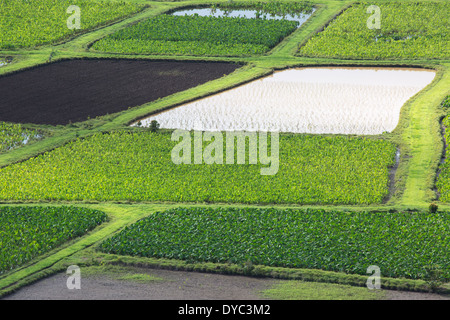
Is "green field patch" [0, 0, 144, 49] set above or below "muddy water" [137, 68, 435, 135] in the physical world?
above

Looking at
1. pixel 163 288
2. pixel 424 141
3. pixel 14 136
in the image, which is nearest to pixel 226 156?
pixel 424 141

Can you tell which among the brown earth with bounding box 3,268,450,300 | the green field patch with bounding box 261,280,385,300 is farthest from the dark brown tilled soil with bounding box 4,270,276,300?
the green field patch with bounding box 261,280,385,300

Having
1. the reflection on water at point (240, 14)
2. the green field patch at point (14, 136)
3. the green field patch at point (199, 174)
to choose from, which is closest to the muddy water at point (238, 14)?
the reflection on water at point (240, 14)

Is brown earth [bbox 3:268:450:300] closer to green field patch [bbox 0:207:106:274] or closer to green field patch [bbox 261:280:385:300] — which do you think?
green field patch [bbox 261:280:385:300]

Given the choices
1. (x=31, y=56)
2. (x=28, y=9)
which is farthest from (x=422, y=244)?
(x=28, y=9)

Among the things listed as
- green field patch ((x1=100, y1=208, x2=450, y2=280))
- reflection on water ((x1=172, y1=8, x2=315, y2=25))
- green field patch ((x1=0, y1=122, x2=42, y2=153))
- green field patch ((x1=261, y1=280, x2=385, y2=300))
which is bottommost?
green field patch ((x1=261, y1=280, x2=385, y2=300))

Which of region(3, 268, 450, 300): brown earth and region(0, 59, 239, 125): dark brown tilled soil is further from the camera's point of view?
region(0, 59, 239, 125): dark brown tilled soil

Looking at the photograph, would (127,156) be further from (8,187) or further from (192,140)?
(8,187)
